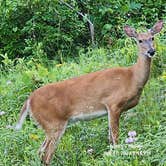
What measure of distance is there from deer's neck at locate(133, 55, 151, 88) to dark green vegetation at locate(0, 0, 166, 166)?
0.70ft

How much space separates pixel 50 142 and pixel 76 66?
2360 mm

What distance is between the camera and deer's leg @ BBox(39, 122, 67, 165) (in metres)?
5.95

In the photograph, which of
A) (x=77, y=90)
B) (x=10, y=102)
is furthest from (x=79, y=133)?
(x=10, y=102)

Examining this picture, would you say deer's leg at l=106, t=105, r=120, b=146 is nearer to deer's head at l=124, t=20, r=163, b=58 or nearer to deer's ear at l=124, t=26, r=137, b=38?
deer's head at l=124, t=20, r=163, b=58

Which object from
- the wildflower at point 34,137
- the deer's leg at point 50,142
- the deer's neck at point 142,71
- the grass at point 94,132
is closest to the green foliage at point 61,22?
the grass at point 94,132

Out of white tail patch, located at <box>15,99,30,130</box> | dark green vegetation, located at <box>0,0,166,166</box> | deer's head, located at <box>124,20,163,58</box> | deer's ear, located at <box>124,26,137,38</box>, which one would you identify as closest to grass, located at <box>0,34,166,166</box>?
dark green vegetation, located at <box>0,0,166,166</box>

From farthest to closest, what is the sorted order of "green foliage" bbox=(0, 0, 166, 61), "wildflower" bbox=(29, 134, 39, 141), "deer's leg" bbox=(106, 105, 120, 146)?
"green foliage" bbox=(0, 0, 166, 61) < "wildflower" bbox=(29, 134, 39, 141) < "deer's leg" bbox=(106, 105, 120, 146)

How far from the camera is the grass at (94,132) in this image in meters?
5.10

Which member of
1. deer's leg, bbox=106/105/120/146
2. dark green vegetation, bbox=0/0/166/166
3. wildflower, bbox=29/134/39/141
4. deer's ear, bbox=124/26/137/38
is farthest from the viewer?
deer's ear, bbox=124/26/137/38

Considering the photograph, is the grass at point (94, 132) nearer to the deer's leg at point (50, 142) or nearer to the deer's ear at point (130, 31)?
the deer's leg at point (50, 142)

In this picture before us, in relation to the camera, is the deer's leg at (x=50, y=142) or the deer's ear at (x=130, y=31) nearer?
the deer's leg at (x=50, y=142)

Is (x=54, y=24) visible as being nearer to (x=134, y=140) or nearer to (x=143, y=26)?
(x=143, y=26)

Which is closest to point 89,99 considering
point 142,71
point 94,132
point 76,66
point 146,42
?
point 94,132

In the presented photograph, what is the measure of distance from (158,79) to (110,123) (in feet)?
3.72
